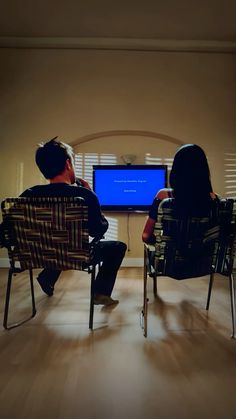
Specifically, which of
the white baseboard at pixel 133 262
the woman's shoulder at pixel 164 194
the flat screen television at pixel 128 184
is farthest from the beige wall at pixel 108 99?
the woman's shoulder at pixel 164 194

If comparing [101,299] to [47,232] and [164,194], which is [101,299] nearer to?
[47,232]

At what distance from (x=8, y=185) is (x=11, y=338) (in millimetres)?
2779

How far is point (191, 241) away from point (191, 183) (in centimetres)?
33

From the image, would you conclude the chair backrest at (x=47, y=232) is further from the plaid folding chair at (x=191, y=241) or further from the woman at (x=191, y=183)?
the woman at (x=191, y=183)

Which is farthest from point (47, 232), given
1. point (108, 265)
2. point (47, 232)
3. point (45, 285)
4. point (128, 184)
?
point (128, 184)

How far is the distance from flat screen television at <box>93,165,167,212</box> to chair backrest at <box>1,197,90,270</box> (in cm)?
236

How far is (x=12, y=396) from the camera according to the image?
1.32 metres

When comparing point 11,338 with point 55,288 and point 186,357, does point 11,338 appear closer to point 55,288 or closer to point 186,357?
point 186,357

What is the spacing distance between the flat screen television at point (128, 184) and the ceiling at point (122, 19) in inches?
63.6

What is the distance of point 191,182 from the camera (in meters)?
1.89

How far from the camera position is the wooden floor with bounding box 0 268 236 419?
1250mm

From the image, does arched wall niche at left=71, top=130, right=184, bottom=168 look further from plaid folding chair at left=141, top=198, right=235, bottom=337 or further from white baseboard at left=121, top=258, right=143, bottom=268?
plaid folding chair at left=141, top=198, right=235, bottom=337

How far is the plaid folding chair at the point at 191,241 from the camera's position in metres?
1.86

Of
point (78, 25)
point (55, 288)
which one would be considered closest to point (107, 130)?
point (78, 25)
